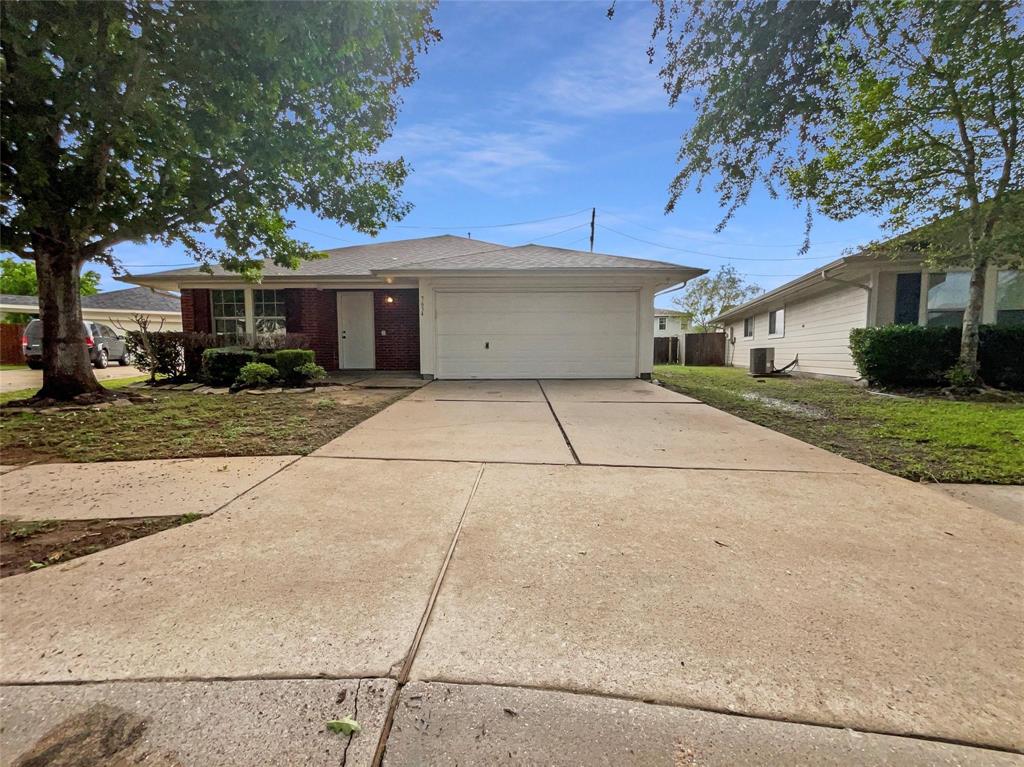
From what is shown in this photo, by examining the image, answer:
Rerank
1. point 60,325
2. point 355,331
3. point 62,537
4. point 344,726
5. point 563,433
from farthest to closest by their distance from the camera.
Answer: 1. point 355,331
2. point 60,325
3. point 563,433
4. point 62,537
5. point 344,726

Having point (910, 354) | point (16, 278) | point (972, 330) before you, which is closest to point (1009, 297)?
point (972, 330)

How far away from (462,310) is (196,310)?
7800 mm

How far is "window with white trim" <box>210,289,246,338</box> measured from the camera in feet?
41.9

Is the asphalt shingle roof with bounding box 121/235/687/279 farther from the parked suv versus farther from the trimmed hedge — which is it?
the parked suv

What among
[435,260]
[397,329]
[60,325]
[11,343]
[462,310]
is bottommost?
[11,343]

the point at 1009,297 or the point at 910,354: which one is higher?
the point at 1009,297

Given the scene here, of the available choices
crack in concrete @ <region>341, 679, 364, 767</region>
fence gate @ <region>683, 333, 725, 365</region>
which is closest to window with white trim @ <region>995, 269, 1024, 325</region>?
fence gate @ <region>683, 333, 725, 365</region>

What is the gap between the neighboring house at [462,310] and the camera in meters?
10.5

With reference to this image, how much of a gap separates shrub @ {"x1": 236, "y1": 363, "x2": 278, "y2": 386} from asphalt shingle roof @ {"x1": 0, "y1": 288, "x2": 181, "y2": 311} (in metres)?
19.2

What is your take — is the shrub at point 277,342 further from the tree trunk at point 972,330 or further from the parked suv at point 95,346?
the tree trunk at point 972,330

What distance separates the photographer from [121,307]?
25078 millimetres

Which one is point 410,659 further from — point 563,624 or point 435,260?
point 435,260

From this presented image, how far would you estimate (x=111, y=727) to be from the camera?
4.49ft

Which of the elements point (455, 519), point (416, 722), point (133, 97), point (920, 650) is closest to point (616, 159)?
point (133, 97)
